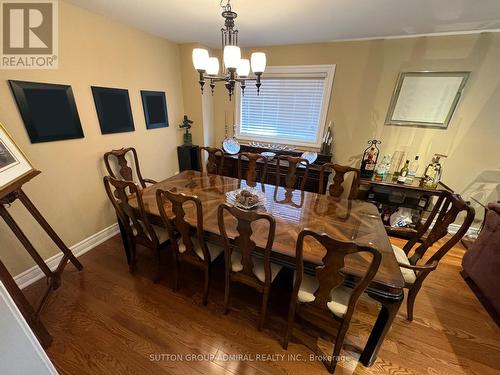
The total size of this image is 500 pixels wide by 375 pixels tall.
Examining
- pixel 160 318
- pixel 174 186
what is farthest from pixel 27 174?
pixel 160 318

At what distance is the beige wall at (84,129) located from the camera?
5.64 ft

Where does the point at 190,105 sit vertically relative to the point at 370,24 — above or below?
below

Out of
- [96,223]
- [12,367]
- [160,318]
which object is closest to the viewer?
[12,367]

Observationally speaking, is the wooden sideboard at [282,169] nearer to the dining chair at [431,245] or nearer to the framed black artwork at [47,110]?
the dining chair at [431,245]

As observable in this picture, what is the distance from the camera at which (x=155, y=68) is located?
2.71 meters

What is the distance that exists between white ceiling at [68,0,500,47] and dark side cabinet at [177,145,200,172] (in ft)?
5.01

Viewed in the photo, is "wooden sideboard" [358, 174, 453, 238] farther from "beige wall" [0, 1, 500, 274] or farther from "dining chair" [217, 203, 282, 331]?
"dining chair" [217, 203, 282, 331]

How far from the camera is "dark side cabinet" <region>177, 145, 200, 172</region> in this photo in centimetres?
331

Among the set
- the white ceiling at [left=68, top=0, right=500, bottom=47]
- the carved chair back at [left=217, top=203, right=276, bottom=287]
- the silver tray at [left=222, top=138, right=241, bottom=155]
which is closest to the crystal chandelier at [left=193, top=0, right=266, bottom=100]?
the white ceiling at [left=68, top=0, right=500, bottom=47]

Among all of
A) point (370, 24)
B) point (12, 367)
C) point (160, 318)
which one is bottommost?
point (160, 318)

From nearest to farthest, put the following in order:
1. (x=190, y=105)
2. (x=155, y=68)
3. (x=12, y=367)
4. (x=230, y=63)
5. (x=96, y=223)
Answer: (x=12, y=367)
(x=230, y=63)
(x=96, y=223)
(x=155, y=68)
(x=190, y=105)

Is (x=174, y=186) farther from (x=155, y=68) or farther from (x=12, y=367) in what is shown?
(x=155, y=68)

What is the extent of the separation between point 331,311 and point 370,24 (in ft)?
8.45

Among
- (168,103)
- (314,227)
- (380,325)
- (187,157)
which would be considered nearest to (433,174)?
(314,227)
